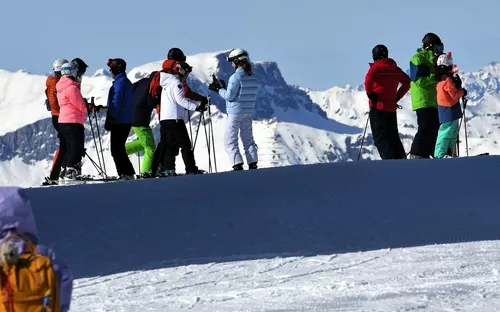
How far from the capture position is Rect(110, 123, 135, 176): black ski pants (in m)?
13.7

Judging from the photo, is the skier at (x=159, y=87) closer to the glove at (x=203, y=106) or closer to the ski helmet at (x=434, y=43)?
the glove at (x=203, y=106)

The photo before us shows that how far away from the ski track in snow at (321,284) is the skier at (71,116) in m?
3.91

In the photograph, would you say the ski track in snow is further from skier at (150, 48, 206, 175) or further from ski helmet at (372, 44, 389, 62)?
ski helmet at (372, 44, 389, 62)

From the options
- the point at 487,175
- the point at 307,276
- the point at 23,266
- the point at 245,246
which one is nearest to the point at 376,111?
the point at 487,175

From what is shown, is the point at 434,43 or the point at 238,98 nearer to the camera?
the point at 238,98

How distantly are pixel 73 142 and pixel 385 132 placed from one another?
394 centimetres

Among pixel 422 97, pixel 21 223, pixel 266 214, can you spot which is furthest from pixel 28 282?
pixel 422 97

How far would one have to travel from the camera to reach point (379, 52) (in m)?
13.8

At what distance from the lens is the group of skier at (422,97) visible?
13.8 metres

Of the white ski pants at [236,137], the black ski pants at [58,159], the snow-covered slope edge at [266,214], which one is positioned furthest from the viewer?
the black ski pants at [58,159]

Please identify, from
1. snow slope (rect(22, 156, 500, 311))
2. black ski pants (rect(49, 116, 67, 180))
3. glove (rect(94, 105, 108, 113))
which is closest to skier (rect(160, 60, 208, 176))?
glove (rect(94, 105, 108, 113))

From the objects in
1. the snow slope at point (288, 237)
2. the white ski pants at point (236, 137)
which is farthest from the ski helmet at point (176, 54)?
the snow slope at point (288, 237)

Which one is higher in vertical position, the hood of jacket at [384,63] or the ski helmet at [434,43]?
the ski helmet at [434,43]

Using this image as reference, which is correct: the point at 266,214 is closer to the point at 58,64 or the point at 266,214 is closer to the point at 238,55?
the point at 238,55
